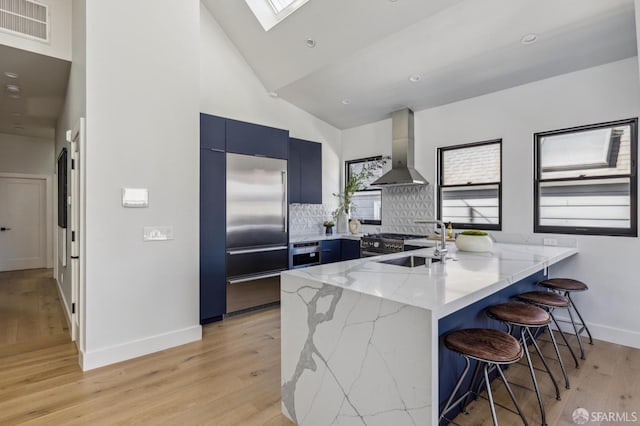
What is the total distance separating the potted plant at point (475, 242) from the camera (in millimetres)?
2939

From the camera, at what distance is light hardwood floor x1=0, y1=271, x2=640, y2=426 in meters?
2.01

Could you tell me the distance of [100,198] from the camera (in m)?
2.66

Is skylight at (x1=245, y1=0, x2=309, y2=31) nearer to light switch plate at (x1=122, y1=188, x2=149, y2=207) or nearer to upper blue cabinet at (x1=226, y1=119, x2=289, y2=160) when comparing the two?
upper blue cabinet at (x1=226, y1=119, x2=289, y2=160)

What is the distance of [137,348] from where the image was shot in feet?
9.22

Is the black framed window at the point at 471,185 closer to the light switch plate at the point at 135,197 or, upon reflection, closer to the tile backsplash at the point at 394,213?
the tile backsplash at the point at 394,213

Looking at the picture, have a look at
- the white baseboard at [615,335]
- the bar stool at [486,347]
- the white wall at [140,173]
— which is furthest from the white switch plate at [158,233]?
the white baseboard at [615,335]

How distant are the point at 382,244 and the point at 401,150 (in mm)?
1359

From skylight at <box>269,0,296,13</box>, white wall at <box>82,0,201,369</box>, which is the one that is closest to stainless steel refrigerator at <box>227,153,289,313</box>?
white wall at <box>82,0,201,369</box>

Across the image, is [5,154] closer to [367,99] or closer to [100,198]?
[100,198]

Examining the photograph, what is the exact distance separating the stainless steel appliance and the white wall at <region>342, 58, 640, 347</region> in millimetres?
2320

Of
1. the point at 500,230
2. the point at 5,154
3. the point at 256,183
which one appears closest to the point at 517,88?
the point at 500,230

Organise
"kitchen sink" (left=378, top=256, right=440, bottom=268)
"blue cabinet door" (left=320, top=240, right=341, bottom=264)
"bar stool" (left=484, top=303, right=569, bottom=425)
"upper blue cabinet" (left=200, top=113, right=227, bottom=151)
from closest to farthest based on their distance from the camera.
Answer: "bar stool" (left=484, top=303, right=569, bottom=425) → "kitchen sink" (left=378, top=256, right=440, bottom=268) → "upper blue cabinet" (left=200, top=113, right=227, bottom=151) → "blue cabinet door" (left=320, top=240, right=341, bottom=264)

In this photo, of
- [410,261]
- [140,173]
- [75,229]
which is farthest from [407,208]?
[75,229]

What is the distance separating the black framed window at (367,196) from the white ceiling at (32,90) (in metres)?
4.00
